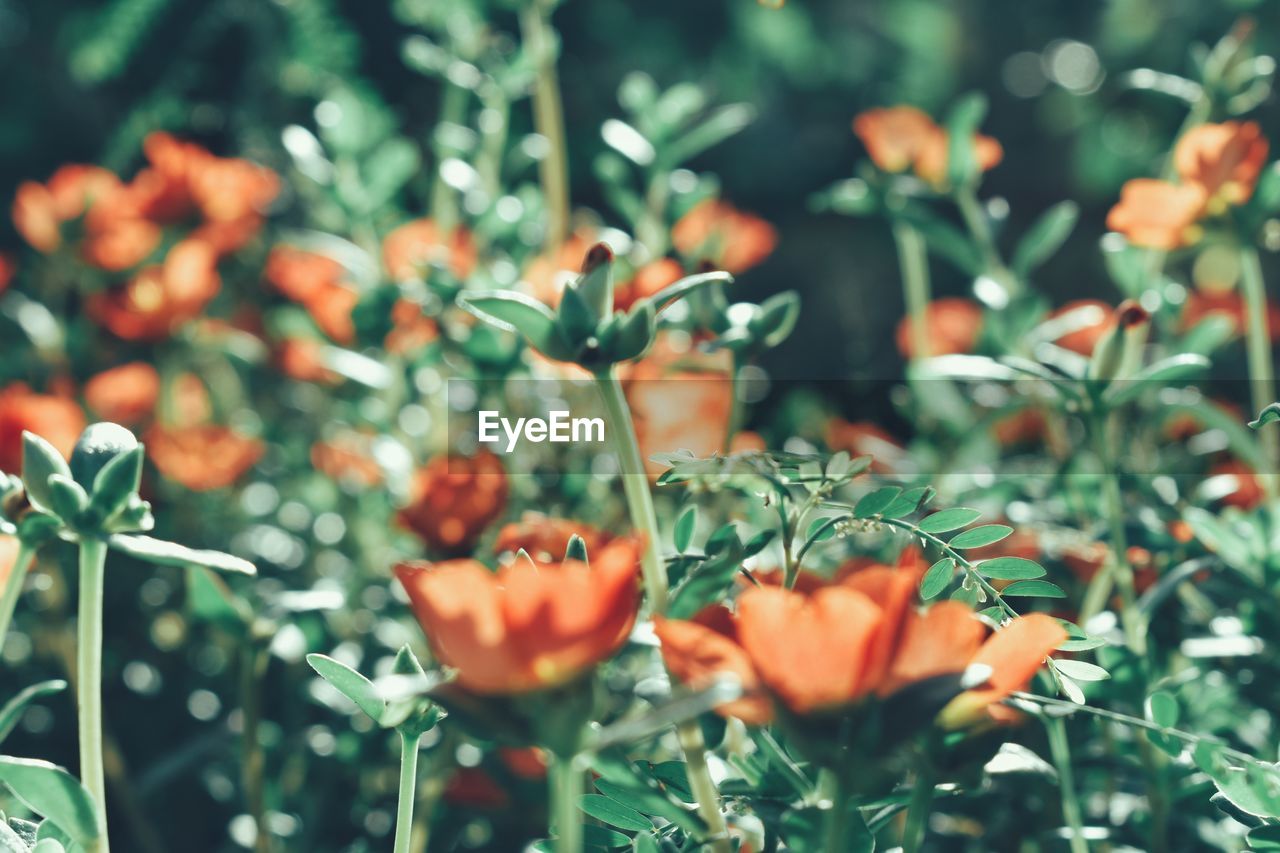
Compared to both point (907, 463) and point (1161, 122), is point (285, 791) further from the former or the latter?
point (1161, 122)

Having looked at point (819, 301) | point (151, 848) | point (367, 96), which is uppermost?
point (367, 96)

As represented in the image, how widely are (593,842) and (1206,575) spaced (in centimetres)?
32

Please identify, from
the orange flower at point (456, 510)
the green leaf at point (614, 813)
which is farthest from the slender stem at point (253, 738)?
the green leaf at point (614, 813)

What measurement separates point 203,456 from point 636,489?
0.63 metres

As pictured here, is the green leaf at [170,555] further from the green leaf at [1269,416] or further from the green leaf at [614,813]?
the green leaf at [1269,416]

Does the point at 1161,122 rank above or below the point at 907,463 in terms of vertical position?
above

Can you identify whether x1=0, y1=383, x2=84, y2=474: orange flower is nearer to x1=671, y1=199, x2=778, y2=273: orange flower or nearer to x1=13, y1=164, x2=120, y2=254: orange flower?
x1=13, y1=164, x2=120, y2=254: orange flower

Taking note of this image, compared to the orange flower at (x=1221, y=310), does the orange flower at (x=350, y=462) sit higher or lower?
lower

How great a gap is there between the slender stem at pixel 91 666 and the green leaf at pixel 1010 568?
0.86 ft

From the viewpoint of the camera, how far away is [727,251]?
0.89 m

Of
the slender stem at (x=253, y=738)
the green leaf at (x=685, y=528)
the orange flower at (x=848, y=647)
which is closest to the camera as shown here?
the orange flower at (x=848, y=647)

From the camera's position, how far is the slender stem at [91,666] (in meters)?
0.31

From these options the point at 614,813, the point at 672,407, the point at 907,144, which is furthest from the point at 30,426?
the point at 907,144

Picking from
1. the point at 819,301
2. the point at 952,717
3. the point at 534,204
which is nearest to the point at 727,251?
the point at 534,204
